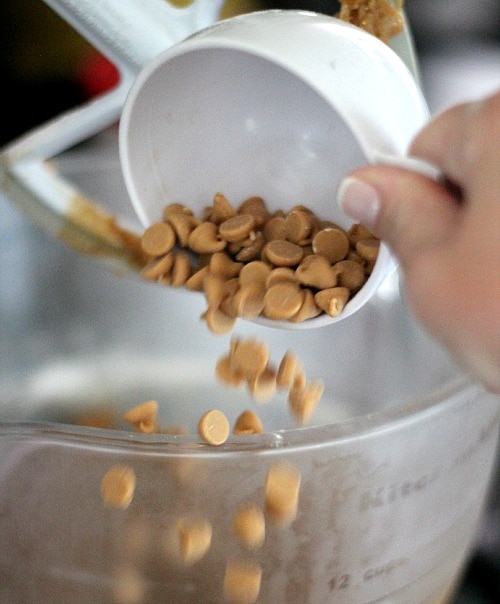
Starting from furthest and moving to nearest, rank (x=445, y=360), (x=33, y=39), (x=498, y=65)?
(x=498, y=65) < (x=33, y=39) < (x=445, y=360)

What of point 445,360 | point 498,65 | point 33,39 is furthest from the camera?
point 498,65

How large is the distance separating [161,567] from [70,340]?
322 mm

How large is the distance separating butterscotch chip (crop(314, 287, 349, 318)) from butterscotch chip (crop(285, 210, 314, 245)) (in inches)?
1.5

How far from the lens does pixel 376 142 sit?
1.10 ft

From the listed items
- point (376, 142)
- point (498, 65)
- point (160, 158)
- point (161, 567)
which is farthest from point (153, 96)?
point (498, 65)

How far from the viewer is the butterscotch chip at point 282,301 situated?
378mm

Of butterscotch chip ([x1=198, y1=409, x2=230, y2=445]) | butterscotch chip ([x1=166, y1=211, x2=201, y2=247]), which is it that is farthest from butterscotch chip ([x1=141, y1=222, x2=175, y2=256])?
butterscotch chip ([x1=198, y1=409, x2=230, y2=445])

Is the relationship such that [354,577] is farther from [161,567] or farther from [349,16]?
[349,16]

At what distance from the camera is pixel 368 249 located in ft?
1.26

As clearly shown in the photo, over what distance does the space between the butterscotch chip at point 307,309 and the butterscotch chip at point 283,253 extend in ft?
0.06

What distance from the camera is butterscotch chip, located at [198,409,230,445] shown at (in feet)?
1.08

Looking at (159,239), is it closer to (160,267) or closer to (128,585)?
(160,267)

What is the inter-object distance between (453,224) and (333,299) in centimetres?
12

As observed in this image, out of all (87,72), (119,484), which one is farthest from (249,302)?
(87,72)
